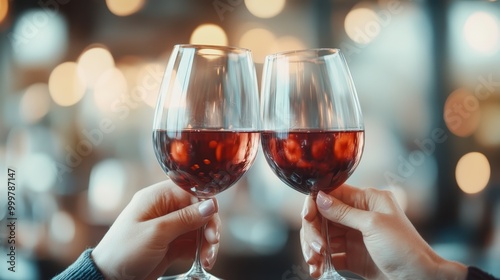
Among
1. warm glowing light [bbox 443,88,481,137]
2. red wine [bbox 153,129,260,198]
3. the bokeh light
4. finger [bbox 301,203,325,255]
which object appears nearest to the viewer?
red wine [bbox 153,129,260,198]

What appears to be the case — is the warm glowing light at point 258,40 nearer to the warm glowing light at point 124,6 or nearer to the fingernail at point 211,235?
the warm glowing light at point 124,6

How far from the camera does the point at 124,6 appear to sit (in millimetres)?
2215

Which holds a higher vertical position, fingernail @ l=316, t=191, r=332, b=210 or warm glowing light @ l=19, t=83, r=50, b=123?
warm glowing light @ l=19, t=83, r=50, b=123

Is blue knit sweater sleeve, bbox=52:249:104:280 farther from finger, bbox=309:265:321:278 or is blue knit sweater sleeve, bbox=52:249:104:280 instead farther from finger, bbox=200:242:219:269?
finger, bbox=309:265:321:278

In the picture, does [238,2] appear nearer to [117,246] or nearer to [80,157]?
[80,157]

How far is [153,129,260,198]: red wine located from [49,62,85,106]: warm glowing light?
64.5 inches

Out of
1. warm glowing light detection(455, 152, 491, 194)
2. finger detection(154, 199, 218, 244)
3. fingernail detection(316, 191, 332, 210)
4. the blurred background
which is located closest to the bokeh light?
the blurred background

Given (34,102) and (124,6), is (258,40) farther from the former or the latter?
(34,102)

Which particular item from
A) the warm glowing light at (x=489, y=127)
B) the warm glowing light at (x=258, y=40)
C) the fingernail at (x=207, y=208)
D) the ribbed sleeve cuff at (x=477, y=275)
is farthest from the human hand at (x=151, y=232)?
the warm glowing light at (x=489, y=127)

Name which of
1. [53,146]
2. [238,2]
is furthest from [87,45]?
[238,2]

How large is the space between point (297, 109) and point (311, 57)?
79 mm

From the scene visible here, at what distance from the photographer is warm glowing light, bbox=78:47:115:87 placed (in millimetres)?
2207

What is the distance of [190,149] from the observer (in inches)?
26.9

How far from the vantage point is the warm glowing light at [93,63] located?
221 cm
